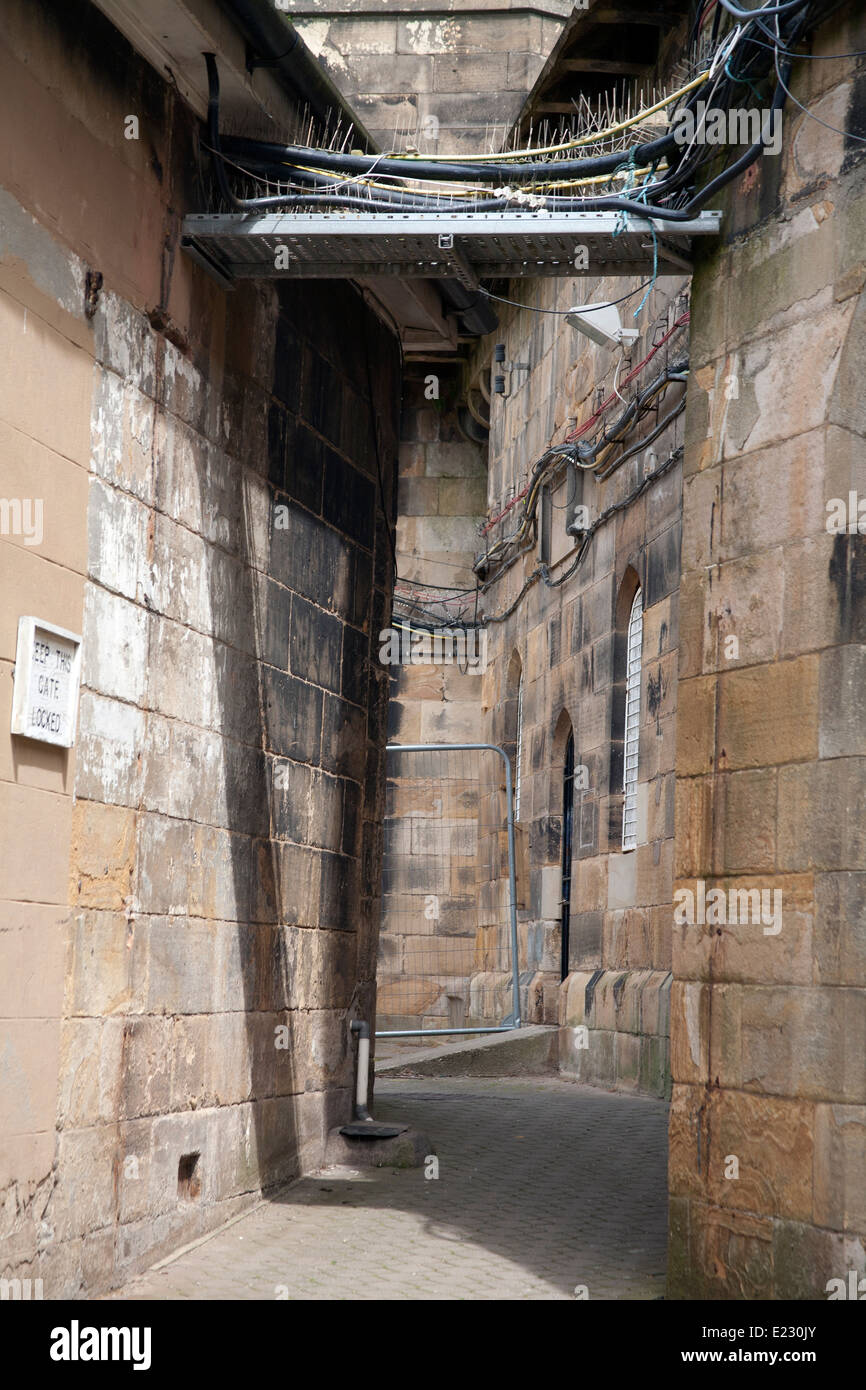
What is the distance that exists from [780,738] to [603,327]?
685 cm

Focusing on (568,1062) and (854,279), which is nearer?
(854,279)

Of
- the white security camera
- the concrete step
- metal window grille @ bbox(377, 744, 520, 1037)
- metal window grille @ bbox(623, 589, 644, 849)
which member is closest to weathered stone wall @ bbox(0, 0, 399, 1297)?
the white security camera

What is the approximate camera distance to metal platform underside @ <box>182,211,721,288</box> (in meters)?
6.43

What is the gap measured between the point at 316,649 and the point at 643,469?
550cm

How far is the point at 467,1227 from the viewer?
7.18 meters

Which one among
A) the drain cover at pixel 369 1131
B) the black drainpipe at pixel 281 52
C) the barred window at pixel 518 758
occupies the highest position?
the black drainpipe at pixel 281 52

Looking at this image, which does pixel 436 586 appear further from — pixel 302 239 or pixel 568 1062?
pixel 302 239

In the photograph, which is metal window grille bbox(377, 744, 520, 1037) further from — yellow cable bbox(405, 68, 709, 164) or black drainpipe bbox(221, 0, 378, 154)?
yellow cable bbox(405, 68, 709, 164)

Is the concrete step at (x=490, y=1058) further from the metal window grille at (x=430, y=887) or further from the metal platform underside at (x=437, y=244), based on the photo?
the metal platform underside at (x=437, y=244)

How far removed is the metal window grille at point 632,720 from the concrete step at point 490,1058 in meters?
2.09

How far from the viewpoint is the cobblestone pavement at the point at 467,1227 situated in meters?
6.11

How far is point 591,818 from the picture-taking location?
14320 mm

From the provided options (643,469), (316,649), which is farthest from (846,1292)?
(643,469)

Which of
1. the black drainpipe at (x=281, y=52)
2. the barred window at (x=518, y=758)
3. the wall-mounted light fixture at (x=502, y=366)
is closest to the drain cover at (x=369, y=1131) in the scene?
the black drainpipe at (x=281, y=52)
